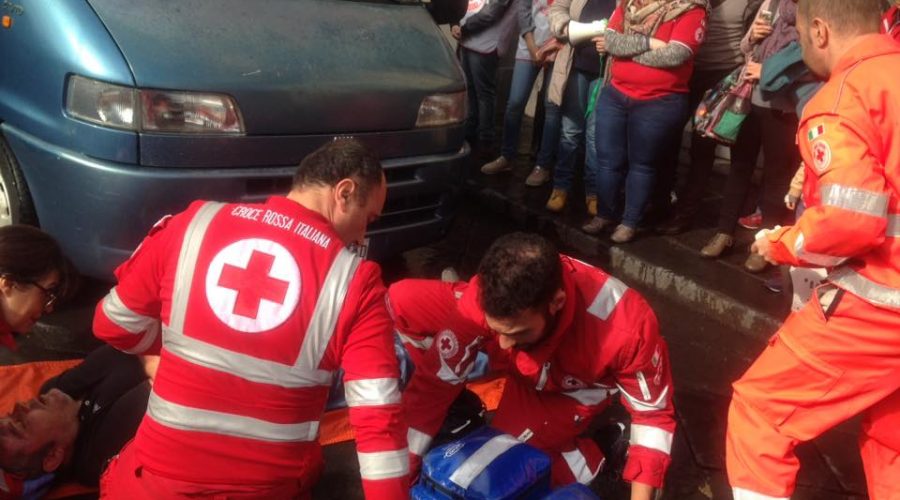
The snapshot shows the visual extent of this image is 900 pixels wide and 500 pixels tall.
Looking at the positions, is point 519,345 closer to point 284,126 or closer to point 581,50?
point 284,126

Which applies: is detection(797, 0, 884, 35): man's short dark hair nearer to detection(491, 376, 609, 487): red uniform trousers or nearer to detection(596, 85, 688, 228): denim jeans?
detection(491, 376, 609, 487): red uniform trousers

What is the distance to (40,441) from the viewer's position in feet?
8.98

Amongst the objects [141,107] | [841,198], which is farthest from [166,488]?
[841,198]

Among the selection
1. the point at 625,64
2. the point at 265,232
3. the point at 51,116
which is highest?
the point at 265,232

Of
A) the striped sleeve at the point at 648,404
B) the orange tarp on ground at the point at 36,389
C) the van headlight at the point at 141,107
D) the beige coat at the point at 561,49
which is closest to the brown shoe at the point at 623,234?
the beige coat at the point at 561,49

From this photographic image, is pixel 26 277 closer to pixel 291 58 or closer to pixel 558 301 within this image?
pixel 558 301

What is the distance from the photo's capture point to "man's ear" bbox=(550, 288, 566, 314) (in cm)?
249

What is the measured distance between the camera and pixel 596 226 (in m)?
5.33

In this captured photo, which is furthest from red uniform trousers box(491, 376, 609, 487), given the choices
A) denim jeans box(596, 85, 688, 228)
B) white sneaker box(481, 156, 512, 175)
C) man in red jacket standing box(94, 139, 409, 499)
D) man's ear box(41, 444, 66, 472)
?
white sneaker box(481, 156, 512, 175)

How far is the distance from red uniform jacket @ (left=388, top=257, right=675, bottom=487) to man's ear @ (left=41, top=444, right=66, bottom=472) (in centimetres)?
113

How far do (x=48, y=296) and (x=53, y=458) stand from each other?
0.65m

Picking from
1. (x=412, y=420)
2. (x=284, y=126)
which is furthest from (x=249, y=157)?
(x=412, y=420)

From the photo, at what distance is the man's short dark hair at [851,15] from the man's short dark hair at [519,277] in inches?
41.7

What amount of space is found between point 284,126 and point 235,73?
0.95 ft
